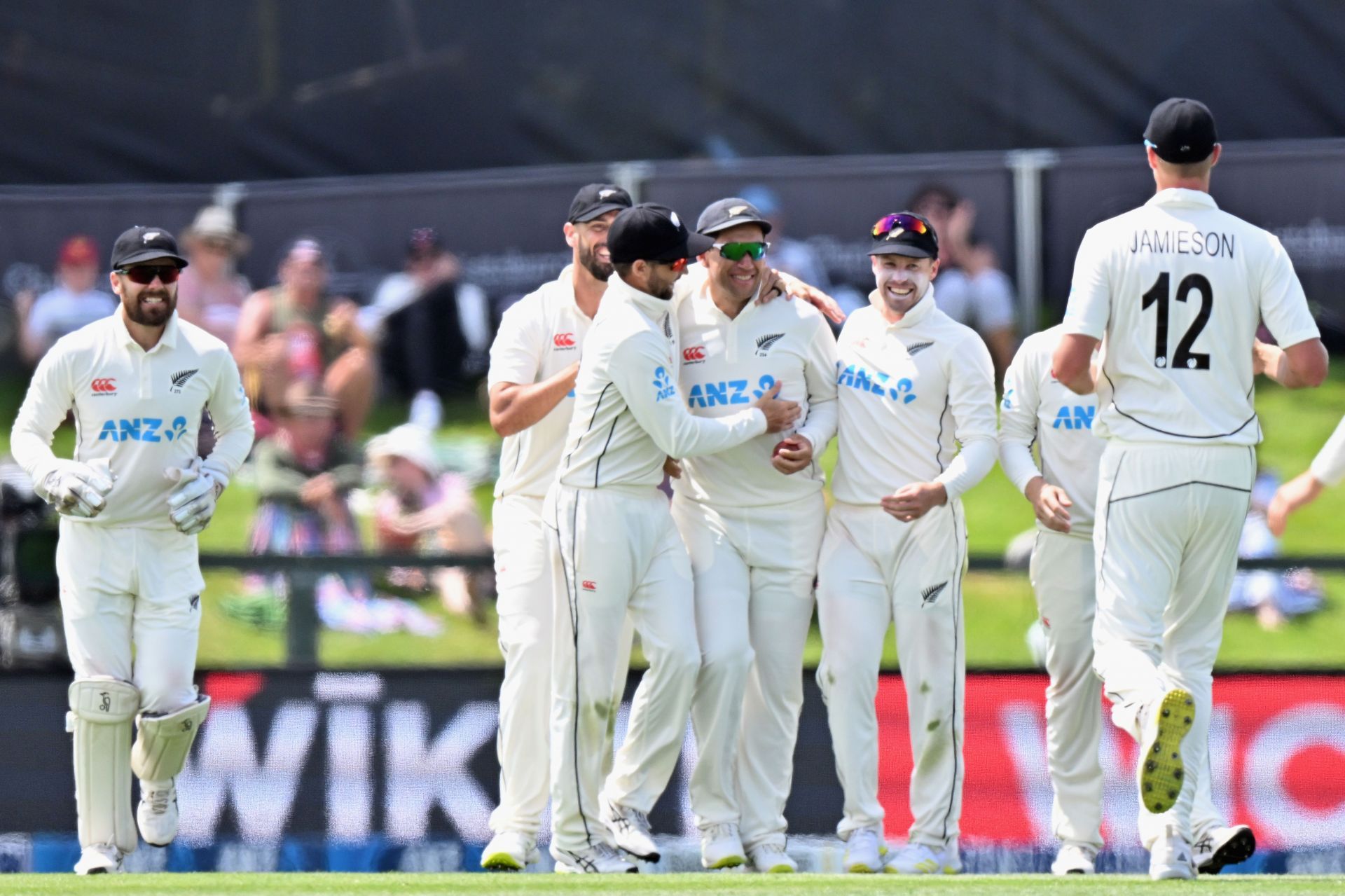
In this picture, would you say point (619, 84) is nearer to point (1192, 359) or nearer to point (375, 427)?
point (375, 427)

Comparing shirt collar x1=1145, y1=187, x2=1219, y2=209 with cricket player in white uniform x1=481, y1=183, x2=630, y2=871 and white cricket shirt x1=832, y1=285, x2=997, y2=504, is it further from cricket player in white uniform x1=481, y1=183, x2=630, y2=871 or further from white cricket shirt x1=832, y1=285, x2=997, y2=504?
cricket player in white uniform x1=481, y1=183, x2=630, y2=871

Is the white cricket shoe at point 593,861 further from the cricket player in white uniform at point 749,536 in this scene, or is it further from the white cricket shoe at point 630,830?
the cricket player in white uniform at point 749,536

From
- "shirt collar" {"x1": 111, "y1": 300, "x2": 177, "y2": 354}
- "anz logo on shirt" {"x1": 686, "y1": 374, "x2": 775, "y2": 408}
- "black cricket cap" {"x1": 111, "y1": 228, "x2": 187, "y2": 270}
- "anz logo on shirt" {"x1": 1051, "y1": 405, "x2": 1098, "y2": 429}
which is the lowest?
"anz logo on shirt" {"x1": 1051, "y1": 405, "x2": 1098, "y2": 429}

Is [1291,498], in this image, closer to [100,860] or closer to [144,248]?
[144,248]

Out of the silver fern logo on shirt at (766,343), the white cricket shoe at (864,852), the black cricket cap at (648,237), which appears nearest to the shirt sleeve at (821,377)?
the silver fern logo on shirt at (766,343)

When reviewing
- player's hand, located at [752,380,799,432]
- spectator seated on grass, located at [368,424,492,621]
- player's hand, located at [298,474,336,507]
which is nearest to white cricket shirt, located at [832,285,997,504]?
player's hand, located at [752,380,799,432]

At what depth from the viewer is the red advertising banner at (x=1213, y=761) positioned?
6.83 m

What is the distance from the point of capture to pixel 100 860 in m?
5.84

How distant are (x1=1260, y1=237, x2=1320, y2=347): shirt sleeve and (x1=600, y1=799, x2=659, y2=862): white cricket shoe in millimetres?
2338

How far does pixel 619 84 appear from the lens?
11742mm

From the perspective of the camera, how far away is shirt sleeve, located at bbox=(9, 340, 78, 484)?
19.5 feet

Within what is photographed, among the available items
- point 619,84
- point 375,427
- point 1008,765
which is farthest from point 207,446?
point 1008,765

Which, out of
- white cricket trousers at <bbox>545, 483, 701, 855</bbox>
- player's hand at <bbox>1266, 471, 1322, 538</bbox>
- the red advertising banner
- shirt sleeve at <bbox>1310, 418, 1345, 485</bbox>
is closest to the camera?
player's hand at <bbox>1266, 471, 1322, 538</bbox>

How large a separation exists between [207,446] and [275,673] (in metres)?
2.92
